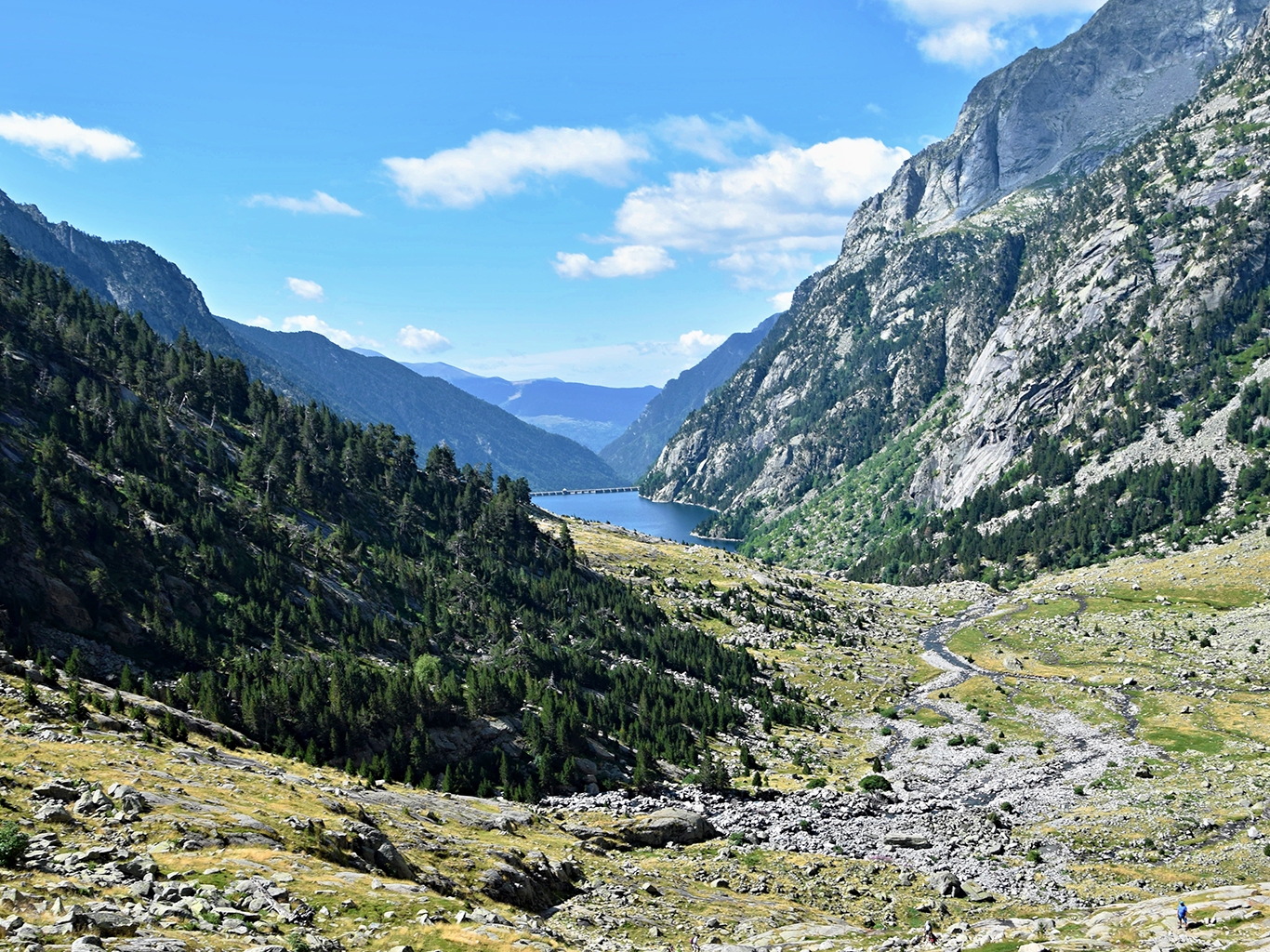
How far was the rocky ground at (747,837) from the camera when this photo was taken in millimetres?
27422

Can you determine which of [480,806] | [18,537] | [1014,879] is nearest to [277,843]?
[480,806]

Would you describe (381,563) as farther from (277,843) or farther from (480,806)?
(277,843)

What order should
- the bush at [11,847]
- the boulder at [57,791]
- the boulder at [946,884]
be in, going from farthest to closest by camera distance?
the boulder at [946,884]
the boulder at [57,791]
the bush at [11,847]

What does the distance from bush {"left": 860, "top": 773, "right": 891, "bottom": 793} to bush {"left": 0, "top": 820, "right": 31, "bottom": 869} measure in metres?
65.5

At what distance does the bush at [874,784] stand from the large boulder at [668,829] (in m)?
21.0

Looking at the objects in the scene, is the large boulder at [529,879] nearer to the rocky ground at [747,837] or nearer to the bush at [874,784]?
the rocky ground at [747,837]

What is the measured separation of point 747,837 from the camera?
58.6 metres

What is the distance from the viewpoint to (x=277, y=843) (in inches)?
1335

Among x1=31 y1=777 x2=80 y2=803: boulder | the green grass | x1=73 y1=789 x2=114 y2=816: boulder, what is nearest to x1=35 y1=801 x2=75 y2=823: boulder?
x1=73 y1=789 x2=114 y2=816: boulder

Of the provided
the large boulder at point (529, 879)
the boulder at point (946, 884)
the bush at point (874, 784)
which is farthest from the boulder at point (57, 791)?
the bush at point (874, 784)

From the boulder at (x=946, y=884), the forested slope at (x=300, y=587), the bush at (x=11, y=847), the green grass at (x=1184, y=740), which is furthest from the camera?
the green grass at (x=1184, y=740)

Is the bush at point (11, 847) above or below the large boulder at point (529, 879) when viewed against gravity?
above

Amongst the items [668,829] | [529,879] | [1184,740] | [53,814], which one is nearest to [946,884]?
[668,829]

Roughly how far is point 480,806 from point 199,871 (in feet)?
99.7
